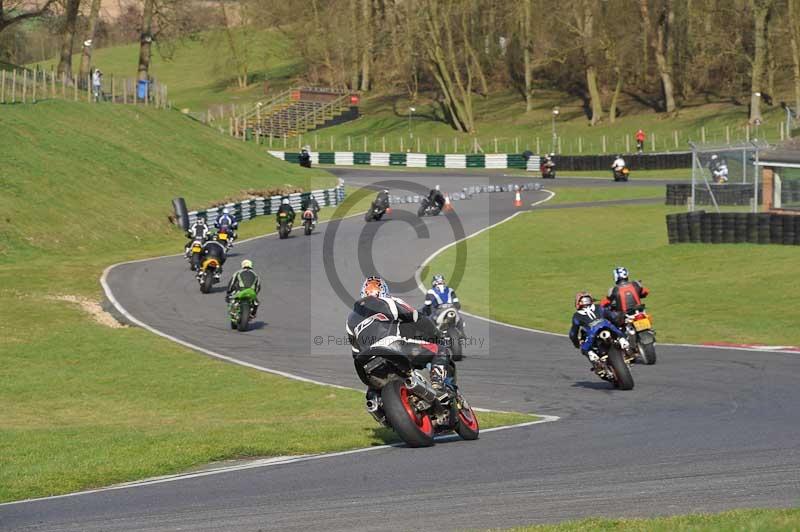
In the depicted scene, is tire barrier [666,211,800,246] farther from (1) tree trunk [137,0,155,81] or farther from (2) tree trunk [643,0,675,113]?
(2) tree trunk [643,0,675,113]

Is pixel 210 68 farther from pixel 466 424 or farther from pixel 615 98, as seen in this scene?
pixel 466 424

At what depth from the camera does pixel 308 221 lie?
4288 cm

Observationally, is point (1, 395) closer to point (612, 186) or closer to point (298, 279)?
point (298, 279)

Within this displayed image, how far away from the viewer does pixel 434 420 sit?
12469mm

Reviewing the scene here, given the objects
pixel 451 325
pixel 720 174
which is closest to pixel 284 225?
pixel 720 174

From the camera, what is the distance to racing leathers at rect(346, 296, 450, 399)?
12.1 meters

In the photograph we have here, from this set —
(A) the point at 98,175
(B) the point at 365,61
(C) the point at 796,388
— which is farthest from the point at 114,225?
(B) the point at 365,61

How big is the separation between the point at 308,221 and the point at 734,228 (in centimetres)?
1558

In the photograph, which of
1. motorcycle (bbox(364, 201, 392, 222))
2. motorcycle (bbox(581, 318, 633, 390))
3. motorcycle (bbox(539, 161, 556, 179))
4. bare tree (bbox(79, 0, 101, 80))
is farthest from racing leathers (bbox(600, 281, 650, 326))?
motorcycle (bbox(539, 161, 556, 179))

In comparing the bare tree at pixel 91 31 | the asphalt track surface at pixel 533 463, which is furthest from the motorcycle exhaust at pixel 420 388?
the bare tree at pixel 91 31

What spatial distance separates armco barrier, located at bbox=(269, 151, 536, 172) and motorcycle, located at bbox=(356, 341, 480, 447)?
6416 centimetres

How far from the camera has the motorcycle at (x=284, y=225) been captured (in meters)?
41.9

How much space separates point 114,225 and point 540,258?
16.8m

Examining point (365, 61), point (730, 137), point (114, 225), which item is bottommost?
point (114, 225)
